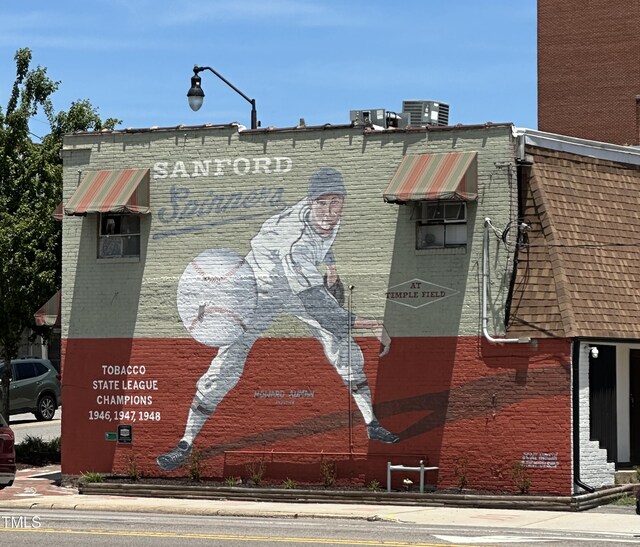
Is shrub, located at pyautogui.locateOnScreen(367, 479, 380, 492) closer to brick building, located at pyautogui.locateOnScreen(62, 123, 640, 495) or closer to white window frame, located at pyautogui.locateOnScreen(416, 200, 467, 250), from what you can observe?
brick building, located at pyautogui.locateOnScreen(62, 123, 640, 495)

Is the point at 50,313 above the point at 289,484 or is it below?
above

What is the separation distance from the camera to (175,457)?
27344 millimetres

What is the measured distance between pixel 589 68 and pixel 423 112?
28225 mm

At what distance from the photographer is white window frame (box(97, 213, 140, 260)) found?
2814cm

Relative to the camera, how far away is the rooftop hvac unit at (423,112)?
29.4 m

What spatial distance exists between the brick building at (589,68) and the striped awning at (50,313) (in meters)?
30.6

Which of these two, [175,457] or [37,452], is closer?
[175,457]

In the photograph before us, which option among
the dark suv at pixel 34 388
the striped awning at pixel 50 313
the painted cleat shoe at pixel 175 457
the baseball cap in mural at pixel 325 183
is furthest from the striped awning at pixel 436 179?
the dark suv at pixel 34 388

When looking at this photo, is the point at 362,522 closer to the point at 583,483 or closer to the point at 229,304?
the point at 583,483

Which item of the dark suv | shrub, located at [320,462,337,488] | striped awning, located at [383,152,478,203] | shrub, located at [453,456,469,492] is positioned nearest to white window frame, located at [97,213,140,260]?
striped awning, located at [383,152,478,203]

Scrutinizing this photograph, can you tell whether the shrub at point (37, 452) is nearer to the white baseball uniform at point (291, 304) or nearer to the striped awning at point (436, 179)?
the white baseball uniform at point (291, 304)

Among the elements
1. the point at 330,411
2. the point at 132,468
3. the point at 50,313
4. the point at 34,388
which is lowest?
the point at 132,468

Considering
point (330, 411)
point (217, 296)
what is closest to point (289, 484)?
point (330, 411)

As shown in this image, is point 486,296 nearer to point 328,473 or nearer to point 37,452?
point 328,473
